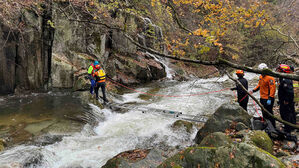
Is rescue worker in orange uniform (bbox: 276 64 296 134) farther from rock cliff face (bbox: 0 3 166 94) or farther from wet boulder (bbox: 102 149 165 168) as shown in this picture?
rock cliff face (bbox: 0 3 166 94)

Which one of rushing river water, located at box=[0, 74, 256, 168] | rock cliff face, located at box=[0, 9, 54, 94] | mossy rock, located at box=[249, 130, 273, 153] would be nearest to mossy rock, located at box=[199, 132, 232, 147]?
mossy rock, located at box=[249, 130, 273, 153]

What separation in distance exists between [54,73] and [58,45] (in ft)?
5.89

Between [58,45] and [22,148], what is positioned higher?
[58,45]

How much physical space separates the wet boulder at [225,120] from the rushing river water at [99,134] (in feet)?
2.34

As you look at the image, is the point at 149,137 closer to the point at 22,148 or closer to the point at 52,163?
the point at 52,163

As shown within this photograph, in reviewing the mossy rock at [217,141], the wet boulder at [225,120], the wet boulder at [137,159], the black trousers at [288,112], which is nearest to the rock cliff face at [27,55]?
the wet boulder at [137,159]

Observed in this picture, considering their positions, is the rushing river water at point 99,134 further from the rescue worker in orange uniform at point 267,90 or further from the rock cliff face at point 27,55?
the rescue worker in orange uniform at point 267,90

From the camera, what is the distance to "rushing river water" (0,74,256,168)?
5.16 meters

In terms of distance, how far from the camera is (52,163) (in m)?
5.11

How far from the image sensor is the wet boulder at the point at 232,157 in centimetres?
228

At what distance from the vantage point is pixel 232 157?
7.84 feet

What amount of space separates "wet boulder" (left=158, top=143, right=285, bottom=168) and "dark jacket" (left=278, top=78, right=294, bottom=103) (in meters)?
3.71

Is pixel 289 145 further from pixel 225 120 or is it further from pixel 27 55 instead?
pixel 27 55

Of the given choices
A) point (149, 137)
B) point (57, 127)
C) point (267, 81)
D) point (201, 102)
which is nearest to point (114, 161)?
point (149, 137)
